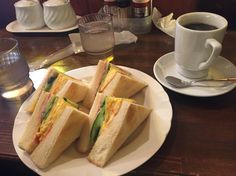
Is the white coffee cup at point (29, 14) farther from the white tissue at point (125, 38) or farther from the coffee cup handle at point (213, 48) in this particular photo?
the coffee cup handle at point (213, 48)

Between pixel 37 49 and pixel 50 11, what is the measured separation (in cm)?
19

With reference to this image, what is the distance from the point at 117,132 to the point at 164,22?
0.77 meters

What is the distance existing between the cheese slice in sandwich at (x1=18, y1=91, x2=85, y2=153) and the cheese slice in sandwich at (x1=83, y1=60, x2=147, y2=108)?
11cm

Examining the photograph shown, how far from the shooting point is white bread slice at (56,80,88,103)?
2.74ft

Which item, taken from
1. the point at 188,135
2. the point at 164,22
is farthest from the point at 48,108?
the point at 164,22

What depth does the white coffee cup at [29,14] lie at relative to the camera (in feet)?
4.10

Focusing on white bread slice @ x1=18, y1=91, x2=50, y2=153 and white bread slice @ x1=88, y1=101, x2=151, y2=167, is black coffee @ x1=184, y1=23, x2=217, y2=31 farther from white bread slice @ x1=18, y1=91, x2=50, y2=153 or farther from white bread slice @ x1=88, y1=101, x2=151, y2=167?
white bread slice @ x1=18, y1=91, x2=50, y2=153

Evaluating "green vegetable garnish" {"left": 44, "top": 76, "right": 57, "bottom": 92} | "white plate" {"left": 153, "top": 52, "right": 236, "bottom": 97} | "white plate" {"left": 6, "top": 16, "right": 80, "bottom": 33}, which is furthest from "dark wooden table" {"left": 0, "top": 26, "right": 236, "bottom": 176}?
"white plate" {"left": 6, "top": 16, "right": 80, "bottom": 33}

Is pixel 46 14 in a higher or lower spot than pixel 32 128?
higher

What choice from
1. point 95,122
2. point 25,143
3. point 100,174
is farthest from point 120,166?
point 25,143

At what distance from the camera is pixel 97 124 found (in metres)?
0.76

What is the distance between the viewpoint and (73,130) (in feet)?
2.37

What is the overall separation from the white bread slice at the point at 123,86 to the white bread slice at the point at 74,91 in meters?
0.08

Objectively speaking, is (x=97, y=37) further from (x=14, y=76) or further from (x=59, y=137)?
(x=59, y=137)
